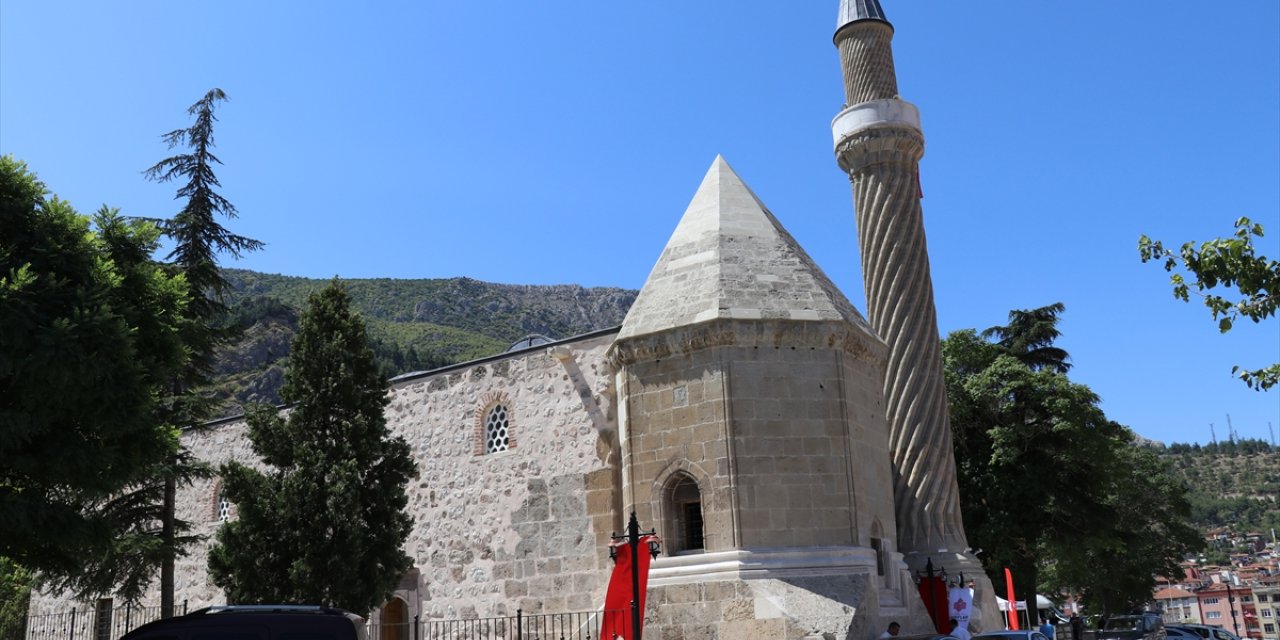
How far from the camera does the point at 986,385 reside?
974 inches

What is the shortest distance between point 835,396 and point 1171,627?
590 inches

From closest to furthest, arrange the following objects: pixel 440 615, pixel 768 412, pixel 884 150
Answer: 1. pixel 768 412
2. pixel 440 615
3. pixel 884 150

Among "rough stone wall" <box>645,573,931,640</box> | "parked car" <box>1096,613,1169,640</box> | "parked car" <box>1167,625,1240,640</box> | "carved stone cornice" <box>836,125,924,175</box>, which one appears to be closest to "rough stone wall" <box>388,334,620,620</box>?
"rough stone wall" <box>645,573,931,640</box>

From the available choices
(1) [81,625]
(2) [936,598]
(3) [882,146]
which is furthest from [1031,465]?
(1) [81,625]

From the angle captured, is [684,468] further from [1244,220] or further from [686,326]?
[1244,220]

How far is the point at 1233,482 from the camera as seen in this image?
171625 millimetres

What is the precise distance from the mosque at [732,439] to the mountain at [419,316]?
52374 millimetres

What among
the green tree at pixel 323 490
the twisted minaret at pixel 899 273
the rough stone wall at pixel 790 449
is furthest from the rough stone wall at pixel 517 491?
the twisted minaret at pixel 899 273

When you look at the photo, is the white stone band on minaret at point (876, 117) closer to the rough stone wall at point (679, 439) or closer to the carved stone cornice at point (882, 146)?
the carved stone cornice at point (882, 146)

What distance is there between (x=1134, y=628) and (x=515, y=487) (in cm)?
1315

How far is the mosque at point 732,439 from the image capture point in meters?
13.5

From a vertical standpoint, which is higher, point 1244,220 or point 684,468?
point 1244,220

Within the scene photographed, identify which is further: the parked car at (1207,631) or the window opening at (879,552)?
the parked car at (1207,631)

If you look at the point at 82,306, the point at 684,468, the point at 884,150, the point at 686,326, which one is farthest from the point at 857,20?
the point at 82,306
